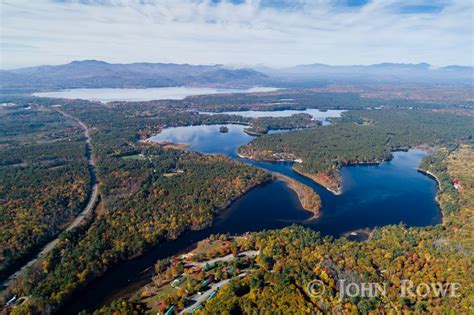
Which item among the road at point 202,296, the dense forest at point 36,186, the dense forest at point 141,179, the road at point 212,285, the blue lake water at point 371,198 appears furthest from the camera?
the blue lake water at point 371,198

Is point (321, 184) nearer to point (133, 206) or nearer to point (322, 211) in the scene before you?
point (322, 211)

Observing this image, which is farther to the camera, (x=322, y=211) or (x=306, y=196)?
(x=306, y=196)

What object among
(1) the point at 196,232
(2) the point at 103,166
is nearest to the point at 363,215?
(1) the point at 196,232

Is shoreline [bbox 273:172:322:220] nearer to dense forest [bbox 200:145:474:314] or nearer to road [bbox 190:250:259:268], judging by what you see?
dense forest [bbox 200:145:474:314]

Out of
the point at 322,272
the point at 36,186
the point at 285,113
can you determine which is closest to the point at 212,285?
the point at 322,272

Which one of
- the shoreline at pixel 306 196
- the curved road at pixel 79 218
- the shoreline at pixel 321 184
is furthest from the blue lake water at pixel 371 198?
the curved road at pixel 79 218

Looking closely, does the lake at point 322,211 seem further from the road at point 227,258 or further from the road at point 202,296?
the road at point 202,296
